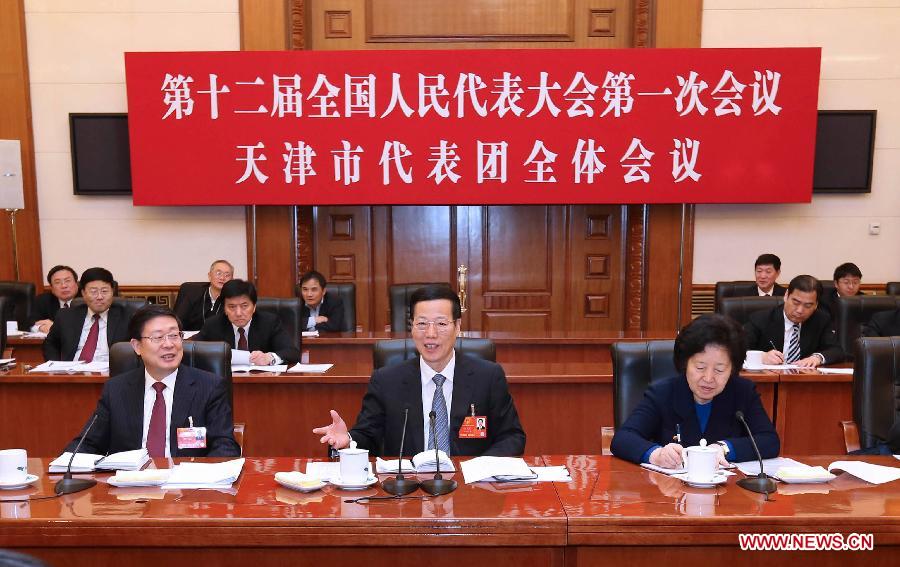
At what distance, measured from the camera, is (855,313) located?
175 inches

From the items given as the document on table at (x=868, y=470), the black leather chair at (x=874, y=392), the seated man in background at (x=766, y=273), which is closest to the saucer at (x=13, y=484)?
the document on table at (x=868, y=470)

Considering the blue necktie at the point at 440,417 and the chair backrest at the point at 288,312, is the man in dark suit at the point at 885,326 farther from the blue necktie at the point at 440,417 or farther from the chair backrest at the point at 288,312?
the chair backrest at the point at 288,312

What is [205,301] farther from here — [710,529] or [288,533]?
[710,529]

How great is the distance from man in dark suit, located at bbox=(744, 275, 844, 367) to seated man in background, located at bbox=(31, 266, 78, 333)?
4435mm

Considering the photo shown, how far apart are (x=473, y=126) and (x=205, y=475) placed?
4.10 meters

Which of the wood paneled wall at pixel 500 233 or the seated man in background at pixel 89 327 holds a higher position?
the wood paneled wall at pixel 500 233

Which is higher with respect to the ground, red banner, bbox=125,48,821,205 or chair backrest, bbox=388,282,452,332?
red banner, bbox=125,48,821,205

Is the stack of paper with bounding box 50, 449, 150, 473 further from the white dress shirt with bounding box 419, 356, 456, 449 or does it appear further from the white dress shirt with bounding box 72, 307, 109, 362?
the white dress shirt with bounding box 72, 307, 109, 362

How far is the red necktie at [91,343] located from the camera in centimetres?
445

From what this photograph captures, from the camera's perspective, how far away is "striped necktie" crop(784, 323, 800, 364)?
4.16 metres

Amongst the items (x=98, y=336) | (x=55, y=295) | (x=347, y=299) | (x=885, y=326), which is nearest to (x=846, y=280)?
(x=885, y=326)

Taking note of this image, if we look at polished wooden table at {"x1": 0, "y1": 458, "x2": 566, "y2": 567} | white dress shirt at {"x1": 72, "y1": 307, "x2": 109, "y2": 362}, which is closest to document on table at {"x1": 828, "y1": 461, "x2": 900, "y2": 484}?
polished wooden table at {"x1": 0, "y1": 458, "x2": 566, "y2": 567}

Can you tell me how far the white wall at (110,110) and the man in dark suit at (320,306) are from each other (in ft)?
3.84

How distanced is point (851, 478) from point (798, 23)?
4936 millimetres
